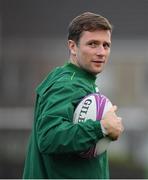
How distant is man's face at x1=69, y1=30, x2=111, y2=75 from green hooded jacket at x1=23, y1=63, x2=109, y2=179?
51mm

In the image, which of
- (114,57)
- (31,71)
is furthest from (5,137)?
(114,57)

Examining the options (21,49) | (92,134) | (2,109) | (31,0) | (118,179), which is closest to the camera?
(92,134)

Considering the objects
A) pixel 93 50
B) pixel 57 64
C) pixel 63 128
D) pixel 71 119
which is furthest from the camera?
pixel 57 64

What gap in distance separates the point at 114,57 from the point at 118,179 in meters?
4.47

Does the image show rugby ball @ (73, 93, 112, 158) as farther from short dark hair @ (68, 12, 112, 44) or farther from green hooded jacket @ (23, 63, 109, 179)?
short dark hair @ (68, 12, 112, 44)

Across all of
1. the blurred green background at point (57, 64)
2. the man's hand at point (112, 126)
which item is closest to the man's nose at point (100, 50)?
the man's hand at point (112, 126)

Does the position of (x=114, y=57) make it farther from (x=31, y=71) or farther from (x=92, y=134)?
(x=92, y=134)

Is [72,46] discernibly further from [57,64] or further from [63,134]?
[57,64]

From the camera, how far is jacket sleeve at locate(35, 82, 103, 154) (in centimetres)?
352

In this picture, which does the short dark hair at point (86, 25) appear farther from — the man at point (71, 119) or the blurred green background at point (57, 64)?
the blurred green background at point (57, 64)

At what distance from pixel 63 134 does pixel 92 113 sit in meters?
0.20

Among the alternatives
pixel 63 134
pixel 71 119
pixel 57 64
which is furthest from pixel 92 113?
pixel 57 64

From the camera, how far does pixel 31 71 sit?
49.1 feet

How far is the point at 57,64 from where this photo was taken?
45.9ft
